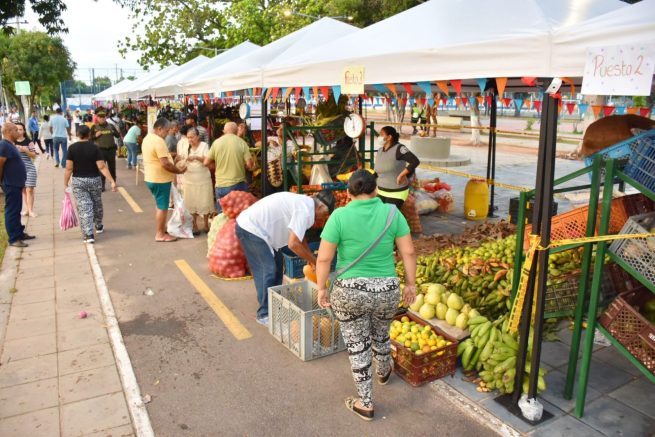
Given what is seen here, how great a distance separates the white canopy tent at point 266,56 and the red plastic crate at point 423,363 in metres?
4.61

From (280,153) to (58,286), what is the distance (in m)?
3.84

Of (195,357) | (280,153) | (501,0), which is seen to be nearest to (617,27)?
(501,0)

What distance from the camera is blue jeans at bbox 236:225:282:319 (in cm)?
514

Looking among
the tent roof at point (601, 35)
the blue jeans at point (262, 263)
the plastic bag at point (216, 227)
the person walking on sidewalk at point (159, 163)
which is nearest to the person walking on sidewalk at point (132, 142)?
the person walking on sidewalk at point (159, 163)

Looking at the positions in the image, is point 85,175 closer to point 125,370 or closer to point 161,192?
point 161,192

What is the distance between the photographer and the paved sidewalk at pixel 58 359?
12.8ft

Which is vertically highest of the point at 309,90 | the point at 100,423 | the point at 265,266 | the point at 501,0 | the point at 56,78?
the point at 56,78

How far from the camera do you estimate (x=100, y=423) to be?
3.88 metres

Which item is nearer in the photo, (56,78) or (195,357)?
(195,357)

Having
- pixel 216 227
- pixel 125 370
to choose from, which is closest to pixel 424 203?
pixel 216 227

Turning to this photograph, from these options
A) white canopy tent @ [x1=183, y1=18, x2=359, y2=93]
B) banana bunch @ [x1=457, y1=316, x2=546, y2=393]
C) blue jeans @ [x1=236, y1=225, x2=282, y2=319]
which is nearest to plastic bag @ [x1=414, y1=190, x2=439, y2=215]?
white canopy tent @ [x1=183, y1=18, x2=359, y2=93]

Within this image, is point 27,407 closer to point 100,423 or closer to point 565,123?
point 100,423

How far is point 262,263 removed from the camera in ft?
17.4

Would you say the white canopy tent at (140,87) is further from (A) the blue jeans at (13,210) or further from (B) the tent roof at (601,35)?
(B) the tent roof at (601,35)
